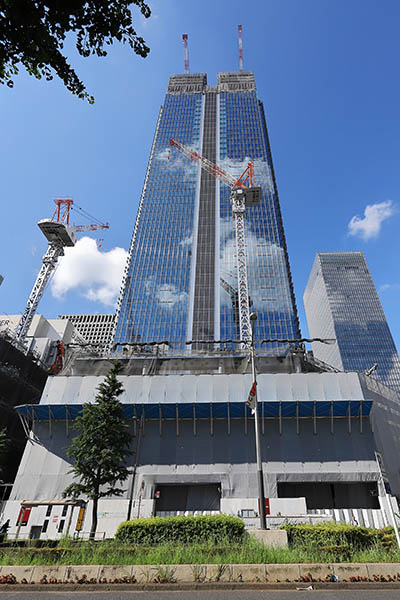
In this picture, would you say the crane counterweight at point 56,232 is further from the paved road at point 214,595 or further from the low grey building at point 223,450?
the paved road at point 214,595

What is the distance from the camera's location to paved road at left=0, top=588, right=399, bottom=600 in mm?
7023

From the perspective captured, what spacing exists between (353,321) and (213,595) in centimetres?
17946

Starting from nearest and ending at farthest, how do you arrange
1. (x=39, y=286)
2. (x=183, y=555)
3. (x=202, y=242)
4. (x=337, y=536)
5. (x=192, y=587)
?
1. (x=192, y=587)
2. (x=183, y=555)
3. (x=337, y=536)
4. (x=39, y=286)
5. (x=202, y=242)

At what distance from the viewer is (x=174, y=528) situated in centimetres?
1562

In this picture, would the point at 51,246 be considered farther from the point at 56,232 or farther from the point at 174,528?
the point at 174,528

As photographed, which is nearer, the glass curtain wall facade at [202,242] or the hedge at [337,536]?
the hedge at [337,536]

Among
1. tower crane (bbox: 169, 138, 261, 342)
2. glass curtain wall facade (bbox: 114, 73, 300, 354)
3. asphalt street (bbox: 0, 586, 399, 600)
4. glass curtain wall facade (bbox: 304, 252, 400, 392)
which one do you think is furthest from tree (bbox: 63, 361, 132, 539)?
glass curtain wall facade (bbox: 304, 252, 400, 392)

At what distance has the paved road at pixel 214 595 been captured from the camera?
7.02 m

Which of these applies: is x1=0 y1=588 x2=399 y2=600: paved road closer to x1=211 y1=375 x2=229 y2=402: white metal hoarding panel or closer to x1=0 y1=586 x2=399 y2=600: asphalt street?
x1=0 y1=586 x2=399 y2=600: asphalt street

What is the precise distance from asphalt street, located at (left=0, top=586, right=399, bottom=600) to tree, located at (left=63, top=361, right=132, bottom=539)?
17.4m

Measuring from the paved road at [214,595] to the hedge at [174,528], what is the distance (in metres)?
7.87

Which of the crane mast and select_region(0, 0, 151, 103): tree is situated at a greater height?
the crane mast

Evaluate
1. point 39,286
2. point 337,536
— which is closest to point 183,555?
point 337,536

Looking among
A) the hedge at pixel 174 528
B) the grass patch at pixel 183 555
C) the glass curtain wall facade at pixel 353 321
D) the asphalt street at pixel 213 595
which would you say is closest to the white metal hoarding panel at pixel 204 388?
the hedge at pixel 174 528
